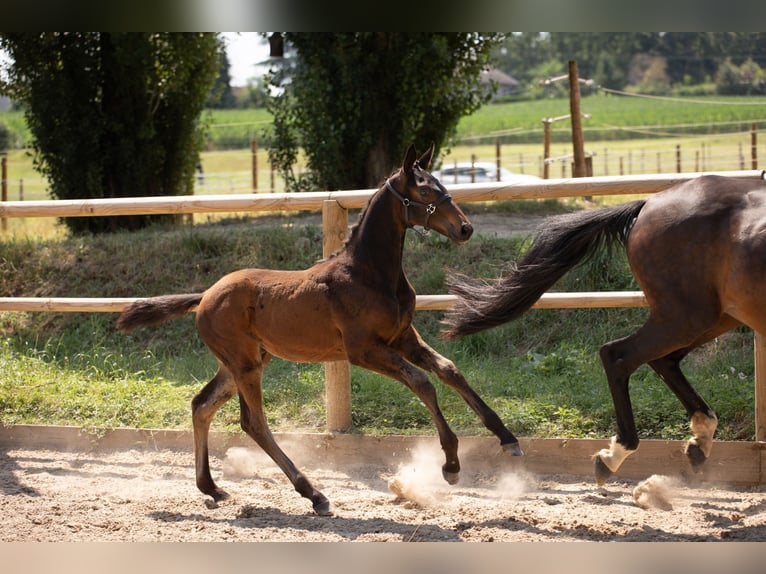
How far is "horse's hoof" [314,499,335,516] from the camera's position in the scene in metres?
4.60

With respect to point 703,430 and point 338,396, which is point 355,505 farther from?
point 703,430

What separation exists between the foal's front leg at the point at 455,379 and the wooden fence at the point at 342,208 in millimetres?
880

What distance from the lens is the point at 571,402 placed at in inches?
233

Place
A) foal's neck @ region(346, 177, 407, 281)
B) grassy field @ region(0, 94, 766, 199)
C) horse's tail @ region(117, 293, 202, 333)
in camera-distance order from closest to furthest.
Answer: foal's neck @ region(346, 177, 407, 281) < horse's tail @ region(117, 293, 202, 333) < grassy field @ region(0, 94, 766, 199)

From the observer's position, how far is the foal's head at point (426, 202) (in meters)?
4.33

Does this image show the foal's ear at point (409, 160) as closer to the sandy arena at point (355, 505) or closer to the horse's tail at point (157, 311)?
Result: the horse's tail at point (157, 311)

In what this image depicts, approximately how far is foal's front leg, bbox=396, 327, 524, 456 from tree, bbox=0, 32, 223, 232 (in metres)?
7.67

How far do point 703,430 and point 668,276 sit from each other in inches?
35.3

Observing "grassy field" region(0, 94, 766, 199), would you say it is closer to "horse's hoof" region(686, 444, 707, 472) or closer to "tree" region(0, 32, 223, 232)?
"tree" region(0, 32, 223, 232)

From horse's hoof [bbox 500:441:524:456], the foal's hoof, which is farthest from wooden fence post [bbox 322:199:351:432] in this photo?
horse's hoof [bbox 500:441:524:456]
